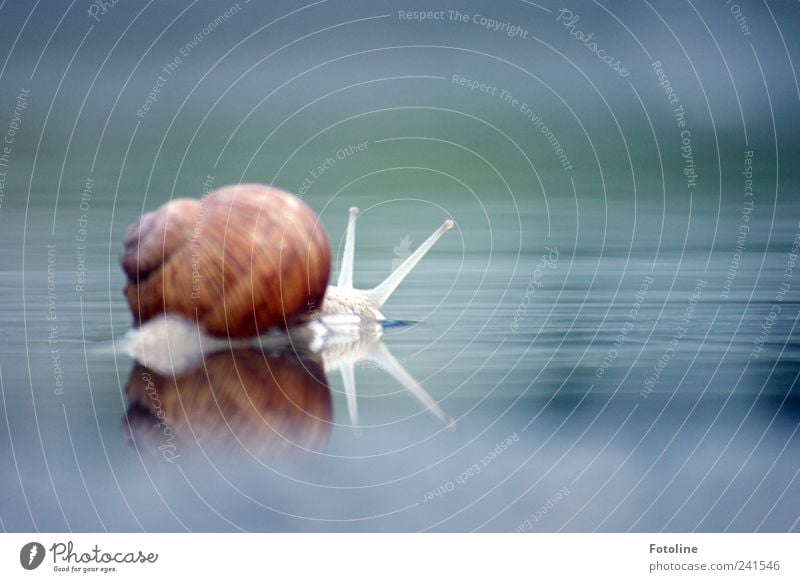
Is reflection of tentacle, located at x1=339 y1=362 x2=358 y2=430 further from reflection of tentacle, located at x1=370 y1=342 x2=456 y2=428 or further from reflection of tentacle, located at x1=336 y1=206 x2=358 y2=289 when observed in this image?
reflection of tentacle, located at x1=336 y1=206 x2=358 y2=289

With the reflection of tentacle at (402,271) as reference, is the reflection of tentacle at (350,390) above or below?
below

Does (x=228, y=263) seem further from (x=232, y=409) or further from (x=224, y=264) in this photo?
(x=232, y=409)

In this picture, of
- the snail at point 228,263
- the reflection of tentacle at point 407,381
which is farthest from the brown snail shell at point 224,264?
the reflection of tentacle at point 407,381

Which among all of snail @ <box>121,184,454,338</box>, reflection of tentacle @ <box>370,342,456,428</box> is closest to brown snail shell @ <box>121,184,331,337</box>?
snail @ <box>121,184,454,338</box>

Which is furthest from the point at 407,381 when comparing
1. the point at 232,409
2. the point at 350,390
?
the point at 232,409

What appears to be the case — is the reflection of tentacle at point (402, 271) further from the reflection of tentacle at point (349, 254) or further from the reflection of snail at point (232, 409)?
the reflection of snail at point (232, 409)
